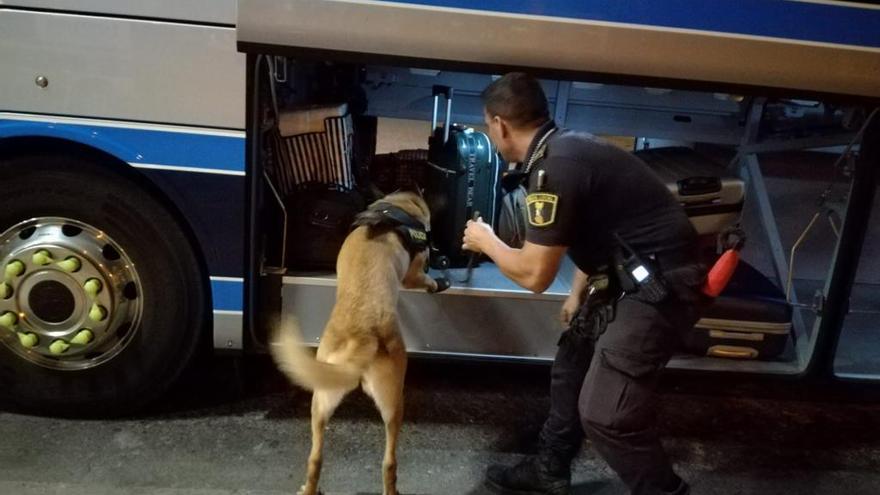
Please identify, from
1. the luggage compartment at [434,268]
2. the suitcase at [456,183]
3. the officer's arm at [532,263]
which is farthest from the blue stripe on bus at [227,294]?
the officer's arm at [532,263]

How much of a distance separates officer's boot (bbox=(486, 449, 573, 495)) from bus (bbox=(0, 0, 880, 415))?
1.56ft

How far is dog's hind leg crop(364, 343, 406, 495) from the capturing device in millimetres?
2568

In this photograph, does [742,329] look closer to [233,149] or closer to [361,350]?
[361,350]

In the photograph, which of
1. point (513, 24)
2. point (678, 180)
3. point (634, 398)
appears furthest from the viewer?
point (678, 180)

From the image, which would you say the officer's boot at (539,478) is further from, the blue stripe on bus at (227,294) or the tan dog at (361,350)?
the blue stripe on bus at (227,294)

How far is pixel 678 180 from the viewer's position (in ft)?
11.7

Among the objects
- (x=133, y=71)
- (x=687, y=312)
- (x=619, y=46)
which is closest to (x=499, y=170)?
(x=619, y=46)

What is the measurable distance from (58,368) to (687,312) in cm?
231

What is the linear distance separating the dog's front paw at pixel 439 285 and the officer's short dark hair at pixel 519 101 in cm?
86

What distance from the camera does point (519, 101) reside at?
2512 mm

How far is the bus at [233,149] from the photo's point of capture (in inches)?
107

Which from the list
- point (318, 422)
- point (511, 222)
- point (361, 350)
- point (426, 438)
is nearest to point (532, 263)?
point (361, 350)

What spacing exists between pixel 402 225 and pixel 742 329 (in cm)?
155

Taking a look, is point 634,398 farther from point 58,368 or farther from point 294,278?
point 58,368
